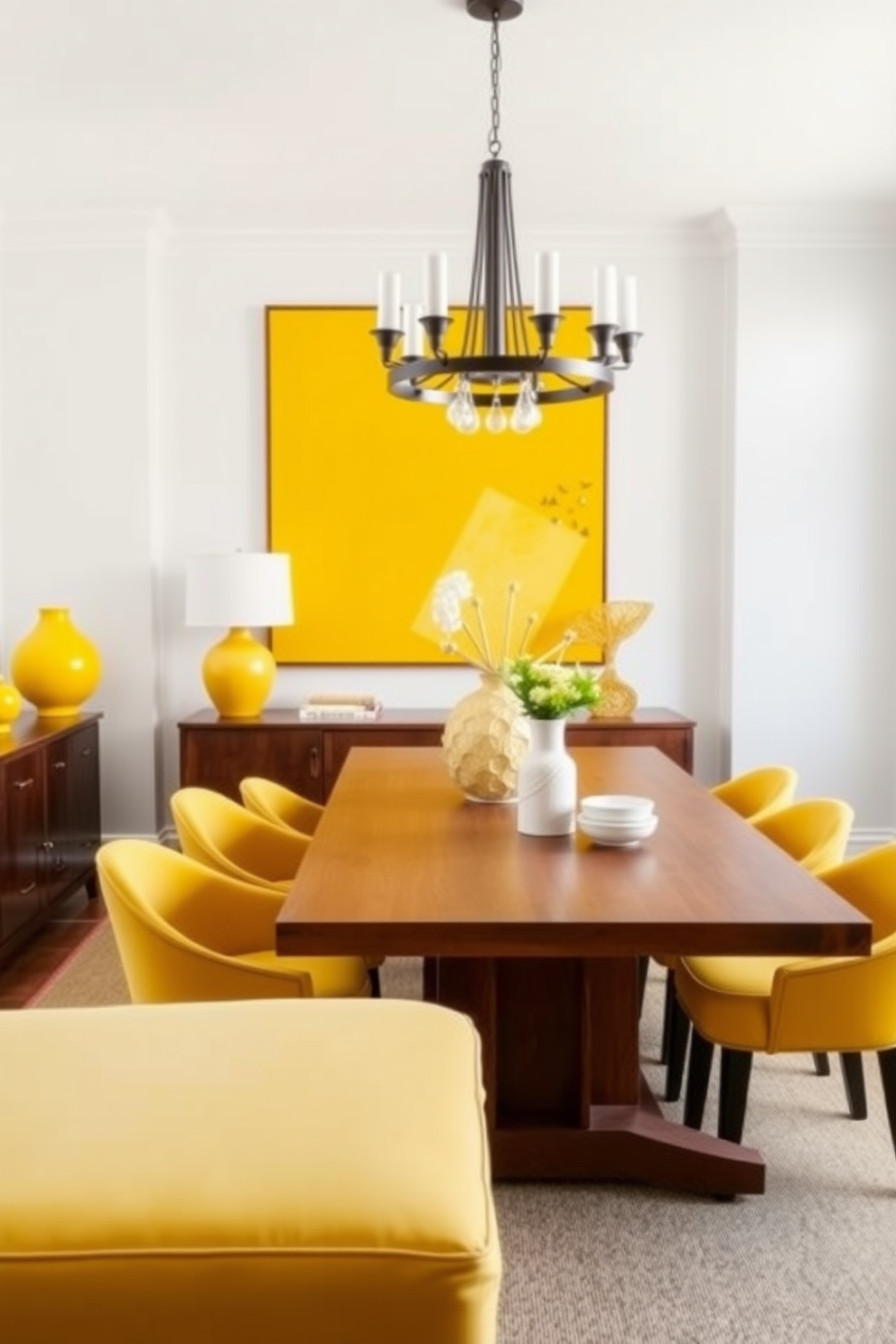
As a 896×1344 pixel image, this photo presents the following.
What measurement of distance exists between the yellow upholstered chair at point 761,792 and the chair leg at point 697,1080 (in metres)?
0.78

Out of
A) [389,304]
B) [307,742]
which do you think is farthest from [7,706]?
[389,304]

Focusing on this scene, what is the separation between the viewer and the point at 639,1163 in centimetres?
229

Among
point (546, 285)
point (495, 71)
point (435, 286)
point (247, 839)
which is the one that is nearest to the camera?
point (546, 285)

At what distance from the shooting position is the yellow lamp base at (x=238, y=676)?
14.9ft

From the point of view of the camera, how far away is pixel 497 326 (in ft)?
9.10

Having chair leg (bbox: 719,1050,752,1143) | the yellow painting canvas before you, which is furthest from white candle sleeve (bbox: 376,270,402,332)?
the yellow painting canvas

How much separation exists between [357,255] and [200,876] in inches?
128

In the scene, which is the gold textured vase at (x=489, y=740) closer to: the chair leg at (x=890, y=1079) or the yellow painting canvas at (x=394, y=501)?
the chair leg at (x=890, y=1079)

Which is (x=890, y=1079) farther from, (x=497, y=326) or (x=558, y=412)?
(x=558, y=412)

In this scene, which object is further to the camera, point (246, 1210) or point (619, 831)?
point (619, 831)

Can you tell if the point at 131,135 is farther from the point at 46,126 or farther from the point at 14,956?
the point at 14,956

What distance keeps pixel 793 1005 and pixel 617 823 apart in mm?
466

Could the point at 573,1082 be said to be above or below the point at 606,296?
below

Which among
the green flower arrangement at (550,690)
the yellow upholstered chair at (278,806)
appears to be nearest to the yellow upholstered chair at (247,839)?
→ the yellow upholstered chair at (278,806)
